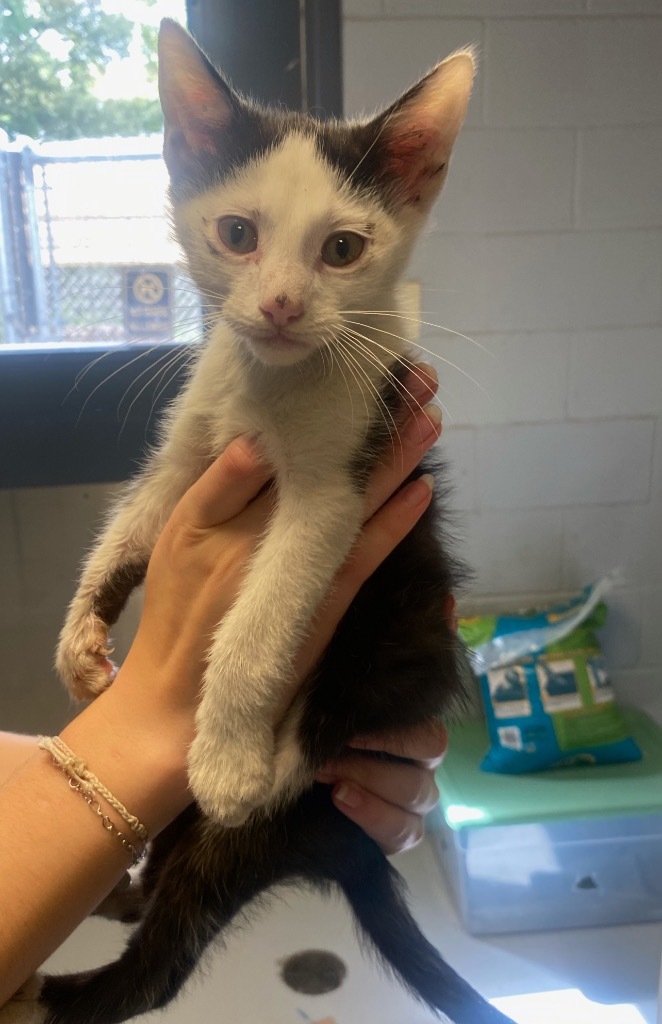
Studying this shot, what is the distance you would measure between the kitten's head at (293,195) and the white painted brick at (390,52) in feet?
2.23

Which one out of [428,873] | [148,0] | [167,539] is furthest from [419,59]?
[428,873]

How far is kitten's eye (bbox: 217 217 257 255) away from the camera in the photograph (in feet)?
2.82

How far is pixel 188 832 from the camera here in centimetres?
96

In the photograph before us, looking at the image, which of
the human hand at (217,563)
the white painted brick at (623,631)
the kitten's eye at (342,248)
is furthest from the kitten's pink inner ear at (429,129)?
the white painted brick at (623,631)

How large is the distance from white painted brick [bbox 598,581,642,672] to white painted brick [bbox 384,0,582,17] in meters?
1.29

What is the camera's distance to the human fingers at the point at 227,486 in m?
0.91

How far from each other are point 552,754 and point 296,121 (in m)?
1.36

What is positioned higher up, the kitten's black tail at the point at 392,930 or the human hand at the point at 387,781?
the human hand at the point at 387,781

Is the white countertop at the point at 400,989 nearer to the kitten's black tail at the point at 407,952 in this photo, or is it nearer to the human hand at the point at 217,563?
the kitten's black tail at the point at 407,952

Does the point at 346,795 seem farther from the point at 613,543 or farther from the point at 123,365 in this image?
the point at 613,543

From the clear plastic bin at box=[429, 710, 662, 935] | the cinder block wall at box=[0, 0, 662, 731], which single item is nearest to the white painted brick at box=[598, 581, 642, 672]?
the cinder block wall at box=[0, 0, 662, 731]

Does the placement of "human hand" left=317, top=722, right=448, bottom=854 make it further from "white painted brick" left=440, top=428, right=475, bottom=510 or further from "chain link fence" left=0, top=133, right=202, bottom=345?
"chain link fence" left=0, top=133, right=202, bottom=345

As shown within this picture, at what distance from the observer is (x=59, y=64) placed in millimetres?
1563

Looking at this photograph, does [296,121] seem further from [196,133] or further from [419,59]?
[419,59]
